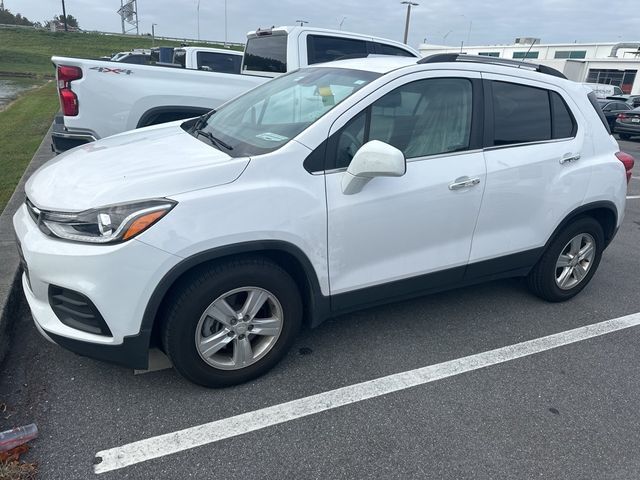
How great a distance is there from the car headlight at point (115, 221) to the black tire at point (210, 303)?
37cm

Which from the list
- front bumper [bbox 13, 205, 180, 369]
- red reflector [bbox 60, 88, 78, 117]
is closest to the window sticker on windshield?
front bumper [bbox 13, 205, 180, 369]

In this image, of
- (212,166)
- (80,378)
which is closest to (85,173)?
(212,166)

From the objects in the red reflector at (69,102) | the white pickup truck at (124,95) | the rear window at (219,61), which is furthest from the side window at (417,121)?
the rear window at (219,61)

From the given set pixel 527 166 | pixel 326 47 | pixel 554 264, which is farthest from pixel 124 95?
pixel 554 264

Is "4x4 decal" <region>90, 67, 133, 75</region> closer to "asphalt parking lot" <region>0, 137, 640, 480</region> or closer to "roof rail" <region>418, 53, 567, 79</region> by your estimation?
"asphalt parking lot" <region>0, 137, 640, 480</region>

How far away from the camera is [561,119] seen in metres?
3.66

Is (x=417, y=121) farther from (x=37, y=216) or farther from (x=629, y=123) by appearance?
(x=629, y=123)

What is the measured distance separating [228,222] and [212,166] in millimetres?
313

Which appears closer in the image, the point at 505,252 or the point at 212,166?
the point at 212,166

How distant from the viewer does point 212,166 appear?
2.54 metres

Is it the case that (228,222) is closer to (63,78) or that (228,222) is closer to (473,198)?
(473,198)

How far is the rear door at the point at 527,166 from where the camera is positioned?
10.9 feet

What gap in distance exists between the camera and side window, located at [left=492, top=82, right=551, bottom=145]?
11.0 feet

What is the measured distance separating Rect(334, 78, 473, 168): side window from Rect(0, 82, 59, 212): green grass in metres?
4.27
